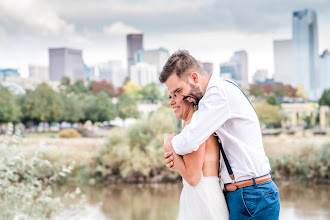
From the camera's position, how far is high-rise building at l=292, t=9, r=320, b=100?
92.5 m

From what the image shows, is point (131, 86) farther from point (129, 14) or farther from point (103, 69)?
point (103, 69)

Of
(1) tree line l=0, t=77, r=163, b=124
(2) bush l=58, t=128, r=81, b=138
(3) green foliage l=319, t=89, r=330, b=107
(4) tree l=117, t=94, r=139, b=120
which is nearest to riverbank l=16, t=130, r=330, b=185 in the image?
(2) bush l=58, t=128, r=81, b=138

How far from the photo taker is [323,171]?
45.2 ft

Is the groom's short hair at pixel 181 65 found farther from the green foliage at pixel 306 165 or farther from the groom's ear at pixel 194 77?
the green foliage at pixel 306 165

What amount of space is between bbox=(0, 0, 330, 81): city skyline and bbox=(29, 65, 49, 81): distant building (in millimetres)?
1357

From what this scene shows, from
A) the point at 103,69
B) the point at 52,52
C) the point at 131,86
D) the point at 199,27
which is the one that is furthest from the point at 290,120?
the point at 103,69

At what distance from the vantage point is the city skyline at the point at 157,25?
68875 millimetres

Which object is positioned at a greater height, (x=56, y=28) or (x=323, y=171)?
(x=56, y=28)

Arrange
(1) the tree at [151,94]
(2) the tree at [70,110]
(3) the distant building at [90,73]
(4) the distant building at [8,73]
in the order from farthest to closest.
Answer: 1. (3) the distant building at [90,73]
2. (4) the distant building at [8,73]
3. (1) the tree at [151,94]
4. (2) the tree at [70,110]

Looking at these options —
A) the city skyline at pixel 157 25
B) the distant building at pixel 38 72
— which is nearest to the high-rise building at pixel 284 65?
the city skyline at pixel 157 25

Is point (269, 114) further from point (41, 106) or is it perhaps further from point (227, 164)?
point (227, 164)

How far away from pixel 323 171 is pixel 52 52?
252ft

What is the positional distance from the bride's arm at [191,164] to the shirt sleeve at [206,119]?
40 mm

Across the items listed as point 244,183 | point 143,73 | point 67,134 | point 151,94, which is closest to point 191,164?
point 244,183
